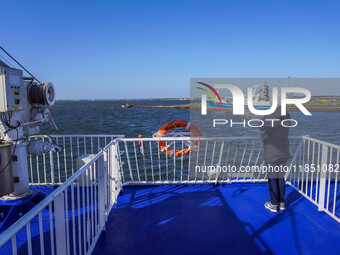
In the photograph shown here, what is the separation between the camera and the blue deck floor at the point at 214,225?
8.77ft

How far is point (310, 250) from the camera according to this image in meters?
2.61

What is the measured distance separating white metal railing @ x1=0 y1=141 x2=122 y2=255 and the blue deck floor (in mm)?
227

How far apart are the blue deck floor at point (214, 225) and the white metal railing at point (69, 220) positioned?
8.9 inches

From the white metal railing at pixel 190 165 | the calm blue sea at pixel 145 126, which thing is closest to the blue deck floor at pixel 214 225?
the white metal railing at pixel 190 165

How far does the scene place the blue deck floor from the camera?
→ 105 inches

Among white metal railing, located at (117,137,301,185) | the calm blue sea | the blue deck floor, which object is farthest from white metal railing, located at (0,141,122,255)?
the calm blue sea

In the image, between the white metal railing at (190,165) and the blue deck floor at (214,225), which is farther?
the white metal railing at (190,165)

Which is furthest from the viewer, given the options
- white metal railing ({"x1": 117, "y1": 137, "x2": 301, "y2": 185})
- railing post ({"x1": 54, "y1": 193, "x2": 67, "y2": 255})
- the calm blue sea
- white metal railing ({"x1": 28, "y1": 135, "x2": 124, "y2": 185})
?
the calm blue sea

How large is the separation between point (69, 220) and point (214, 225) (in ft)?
5.66

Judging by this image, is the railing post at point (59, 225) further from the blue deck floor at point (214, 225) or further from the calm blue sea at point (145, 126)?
the calm blue sea at point (145, 126)

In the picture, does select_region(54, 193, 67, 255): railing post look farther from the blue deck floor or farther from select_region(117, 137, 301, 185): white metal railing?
select_region(117, 137, 301, 185): white metal railing

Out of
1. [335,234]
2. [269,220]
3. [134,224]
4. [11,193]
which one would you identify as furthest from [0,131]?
[335,234]

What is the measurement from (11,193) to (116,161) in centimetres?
131

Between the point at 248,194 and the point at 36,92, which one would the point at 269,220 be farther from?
the point at 36,92
